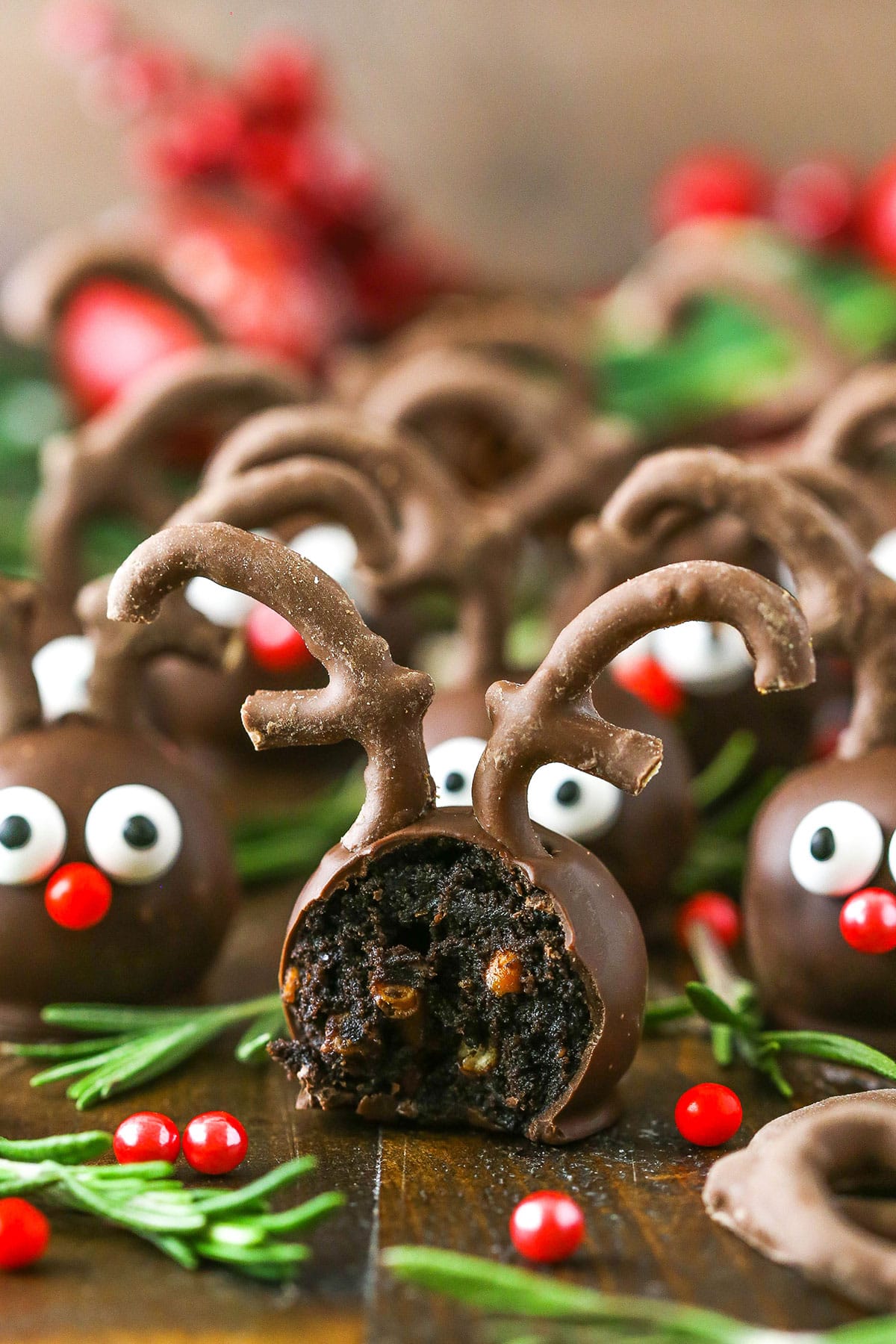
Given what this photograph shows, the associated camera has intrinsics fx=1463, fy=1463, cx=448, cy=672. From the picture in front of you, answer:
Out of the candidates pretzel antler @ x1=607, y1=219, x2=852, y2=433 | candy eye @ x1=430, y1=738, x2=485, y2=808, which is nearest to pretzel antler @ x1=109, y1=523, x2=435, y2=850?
candy eye @ x1=430, y1=738, x2=485, y2=808

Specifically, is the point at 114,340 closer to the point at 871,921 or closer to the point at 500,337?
the point at 500,337

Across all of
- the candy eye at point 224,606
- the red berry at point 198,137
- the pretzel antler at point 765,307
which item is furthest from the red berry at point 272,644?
the red berry at point 198,137

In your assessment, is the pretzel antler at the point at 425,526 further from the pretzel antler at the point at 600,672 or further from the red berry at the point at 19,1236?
the red berry at the point at 19,1236

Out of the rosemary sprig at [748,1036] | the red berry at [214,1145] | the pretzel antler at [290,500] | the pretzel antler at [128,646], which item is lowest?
the red berry at [214,1145]

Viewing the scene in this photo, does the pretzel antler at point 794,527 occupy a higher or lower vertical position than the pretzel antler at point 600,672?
higher

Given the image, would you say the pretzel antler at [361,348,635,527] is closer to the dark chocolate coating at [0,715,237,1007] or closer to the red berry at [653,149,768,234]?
the dark chocolate coating at [0,715,237,1007]
